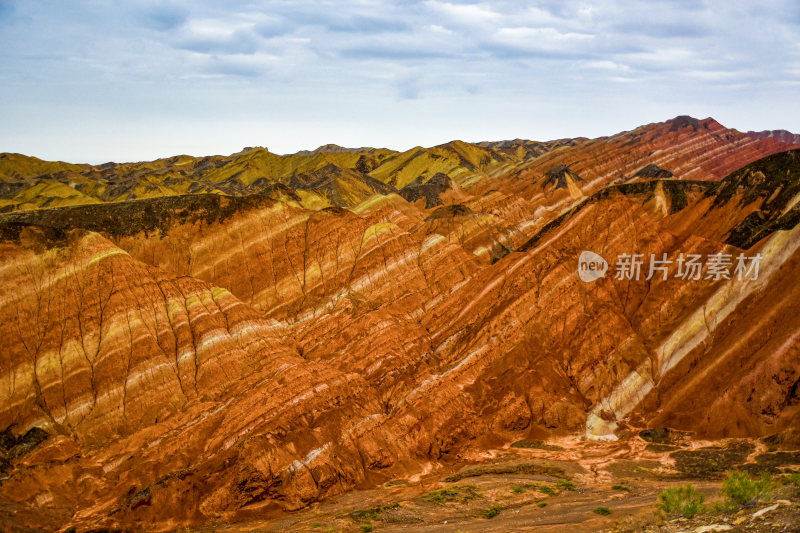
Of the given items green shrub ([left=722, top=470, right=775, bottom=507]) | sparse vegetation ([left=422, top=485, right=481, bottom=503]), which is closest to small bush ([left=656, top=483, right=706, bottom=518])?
green shrub ([left=722, top=470, right=775, bottom=507])

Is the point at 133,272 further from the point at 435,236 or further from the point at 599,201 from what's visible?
the point at 599,201

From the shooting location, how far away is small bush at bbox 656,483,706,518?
78.4 feet

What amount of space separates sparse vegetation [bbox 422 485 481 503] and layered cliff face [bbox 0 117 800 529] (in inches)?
203

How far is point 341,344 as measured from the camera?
52906 mm

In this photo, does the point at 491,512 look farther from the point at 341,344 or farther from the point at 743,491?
the point at 341,344

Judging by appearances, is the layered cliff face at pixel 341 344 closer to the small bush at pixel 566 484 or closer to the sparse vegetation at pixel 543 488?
the sparse vegetation at pixel 543 488

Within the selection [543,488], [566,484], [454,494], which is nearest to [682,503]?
[543,488]

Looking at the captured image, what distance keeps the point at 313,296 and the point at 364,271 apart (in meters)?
5.40

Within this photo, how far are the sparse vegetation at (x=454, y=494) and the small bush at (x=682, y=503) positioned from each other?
37.6 feet

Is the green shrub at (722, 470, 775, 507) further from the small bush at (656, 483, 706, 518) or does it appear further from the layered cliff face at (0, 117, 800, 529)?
the layered cliff face at (0, 117, 800, 529)

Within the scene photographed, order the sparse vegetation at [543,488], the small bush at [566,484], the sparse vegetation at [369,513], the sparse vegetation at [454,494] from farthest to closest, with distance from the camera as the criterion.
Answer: the small bush at [566,484], the sparse vegetation at [543,488], the sparse vegetation at [454,494], the sparse vegetation at [369,513]

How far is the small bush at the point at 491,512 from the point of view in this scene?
3334 centimetres

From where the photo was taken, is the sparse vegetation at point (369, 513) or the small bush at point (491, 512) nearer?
Answer: the small bush at point (491, 512)

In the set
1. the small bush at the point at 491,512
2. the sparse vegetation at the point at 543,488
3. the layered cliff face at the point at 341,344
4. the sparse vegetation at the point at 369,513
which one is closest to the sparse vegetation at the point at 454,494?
the small bush at the point at 491,512
